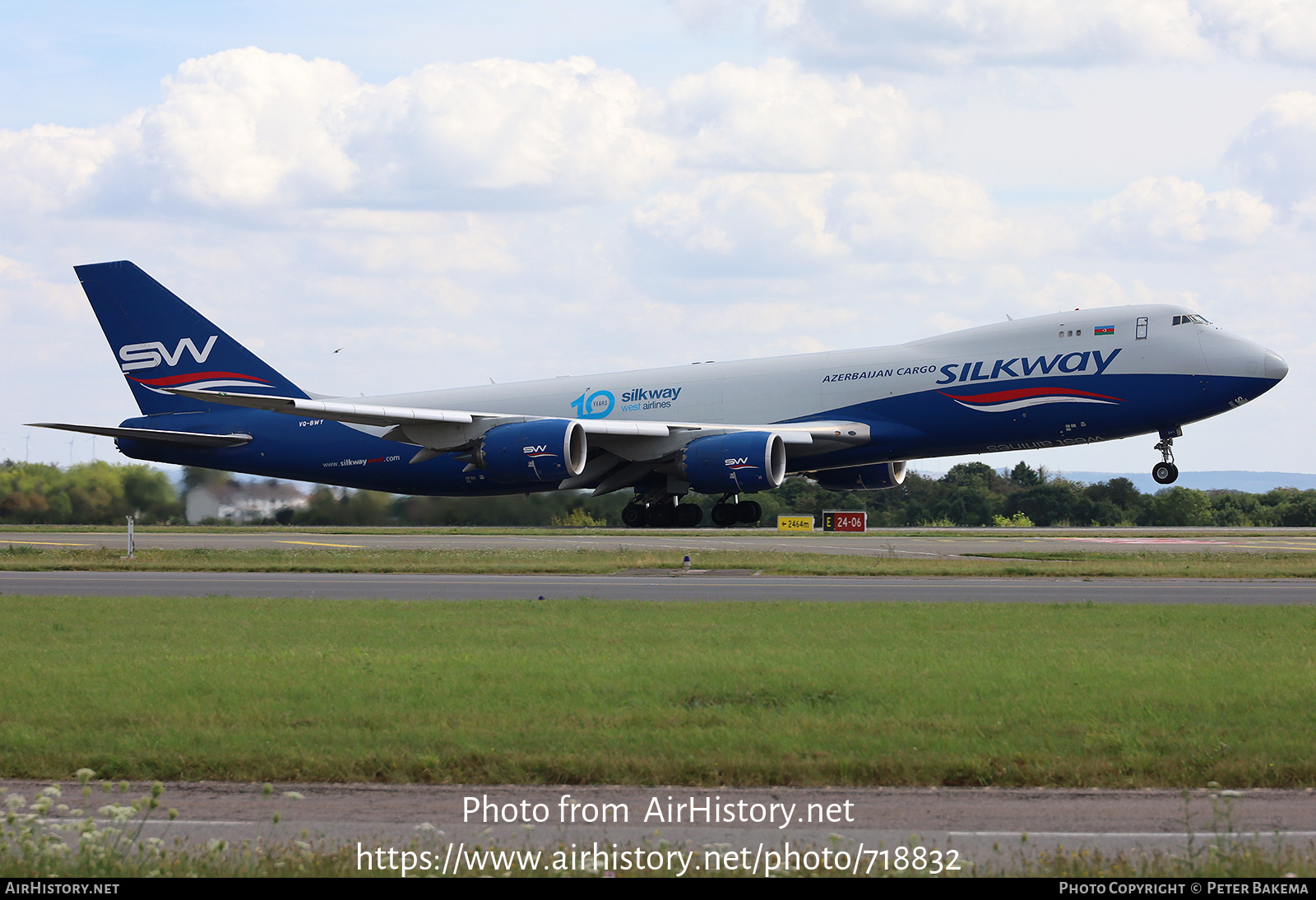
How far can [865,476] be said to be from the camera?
132ft

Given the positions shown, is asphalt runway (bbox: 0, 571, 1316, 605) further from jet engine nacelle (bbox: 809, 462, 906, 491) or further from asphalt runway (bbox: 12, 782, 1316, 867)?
jet engine nacelle (bbox: 809, 462, 906, 491)

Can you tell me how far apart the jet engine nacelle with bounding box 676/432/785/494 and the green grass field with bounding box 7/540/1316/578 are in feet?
20.1

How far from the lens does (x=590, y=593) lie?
60.8 feet

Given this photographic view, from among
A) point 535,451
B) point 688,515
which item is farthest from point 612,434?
point 688,515

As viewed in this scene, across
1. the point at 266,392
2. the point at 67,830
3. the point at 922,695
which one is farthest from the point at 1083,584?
the point at 266,392

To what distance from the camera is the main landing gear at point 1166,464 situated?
3172 centimetres

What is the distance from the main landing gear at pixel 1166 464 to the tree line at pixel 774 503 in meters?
16.9

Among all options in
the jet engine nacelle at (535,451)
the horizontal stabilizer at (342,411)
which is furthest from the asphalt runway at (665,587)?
the jet engine nacelle at (535,451)

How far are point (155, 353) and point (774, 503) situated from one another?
32.5m

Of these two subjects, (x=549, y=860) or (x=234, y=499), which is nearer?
(x=549, y=860)

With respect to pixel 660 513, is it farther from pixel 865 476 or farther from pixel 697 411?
pixel 865 476

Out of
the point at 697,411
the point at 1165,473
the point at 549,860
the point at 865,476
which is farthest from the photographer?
the point at 865,476

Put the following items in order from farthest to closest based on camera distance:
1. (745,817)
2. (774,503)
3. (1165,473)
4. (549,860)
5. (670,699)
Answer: (774,503) → (1165,473) → (670,699) → (745,817) → (549,860)
